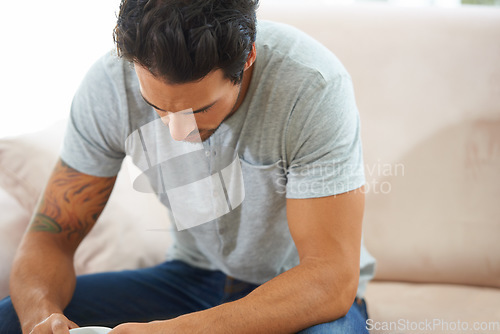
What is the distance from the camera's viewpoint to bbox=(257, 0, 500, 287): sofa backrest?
4.47 feet

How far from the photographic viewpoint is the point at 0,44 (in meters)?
1.63

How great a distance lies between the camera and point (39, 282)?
100 cm

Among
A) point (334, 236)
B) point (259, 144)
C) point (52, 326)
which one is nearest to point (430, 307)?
point (334, 236)

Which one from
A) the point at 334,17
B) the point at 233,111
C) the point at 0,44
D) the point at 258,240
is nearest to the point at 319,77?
the point at 233,111

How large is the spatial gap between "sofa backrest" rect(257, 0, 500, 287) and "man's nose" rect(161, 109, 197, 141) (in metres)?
0.68

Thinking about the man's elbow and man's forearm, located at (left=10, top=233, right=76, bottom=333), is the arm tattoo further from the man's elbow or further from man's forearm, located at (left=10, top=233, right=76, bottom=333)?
the man's elbow

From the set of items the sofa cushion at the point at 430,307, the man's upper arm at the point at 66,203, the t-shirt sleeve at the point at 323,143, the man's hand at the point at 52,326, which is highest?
the t-shirt sleeve at the point at 323,143

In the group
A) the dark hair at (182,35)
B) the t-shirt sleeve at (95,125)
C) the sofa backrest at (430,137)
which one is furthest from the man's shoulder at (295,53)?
the sofa backrest at (430,137)

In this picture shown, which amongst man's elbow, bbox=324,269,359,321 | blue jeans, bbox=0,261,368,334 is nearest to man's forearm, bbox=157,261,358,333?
man's elbow, bbox=324,269,359,321

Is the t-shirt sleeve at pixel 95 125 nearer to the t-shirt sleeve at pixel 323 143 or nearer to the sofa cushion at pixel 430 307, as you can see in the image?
the t-shirt sleeve at pixel 323 143

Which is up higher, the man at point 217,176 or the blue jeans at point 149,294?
the man at point 217,176

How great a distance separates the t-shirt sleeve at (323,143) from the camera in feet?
3.04

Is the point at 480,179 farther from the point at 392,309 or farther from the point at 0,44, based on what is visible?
the point at 0,44

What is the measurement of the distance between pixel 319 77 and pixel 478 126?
647 millimetres
